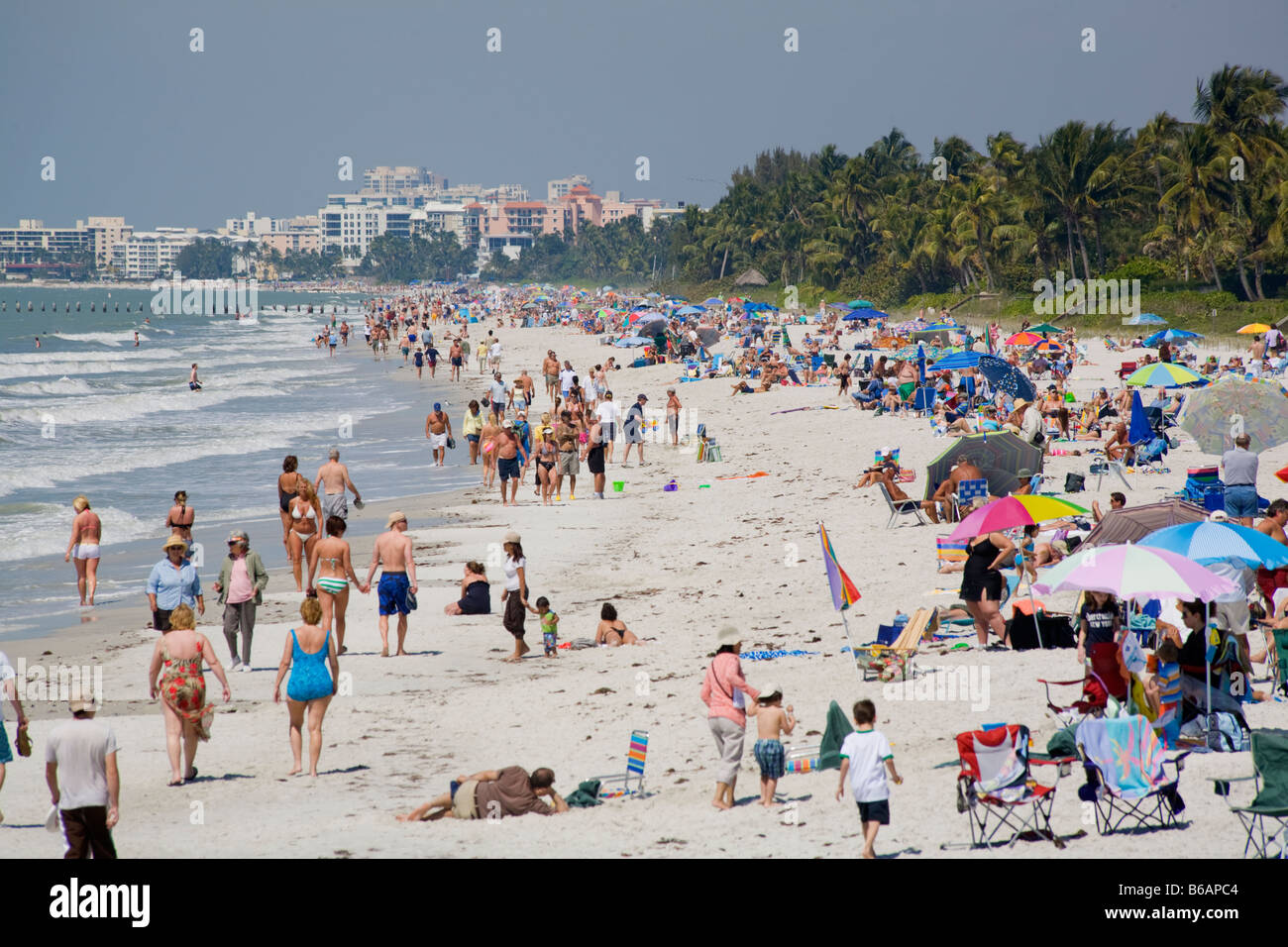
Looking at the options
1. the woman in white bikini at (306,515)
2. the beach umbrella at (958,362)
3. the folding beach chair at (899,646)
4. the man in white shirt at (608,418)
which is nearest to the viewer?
the folding beach chair at (899,646)

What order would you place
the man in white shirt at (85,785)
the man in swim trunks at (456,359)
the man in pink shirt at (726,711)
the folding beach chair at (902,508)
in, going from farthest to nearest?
1. the man in swim trunks at (456,359)
2. the folding beach chair at (902,508)
3. the man in pink shirt at (726,711)
4. the man in white shirt at (85,785)

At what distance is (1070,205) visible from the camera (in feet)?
164

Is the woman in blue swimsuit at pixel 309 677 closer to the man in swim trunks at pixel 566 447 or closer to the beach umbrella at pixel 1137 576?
the beach umbrella at pixel 1137 576

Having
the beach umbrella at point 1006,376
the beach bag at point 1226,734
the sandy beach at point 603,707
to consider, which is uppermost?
the beach umbrella at point 1006,376

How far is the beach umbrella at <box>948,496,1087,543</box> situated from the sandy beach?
1.01 m

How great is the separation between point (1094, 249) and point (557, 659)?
49077 mm

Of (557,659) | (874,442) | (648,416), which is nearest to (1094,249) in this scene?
(648,416)

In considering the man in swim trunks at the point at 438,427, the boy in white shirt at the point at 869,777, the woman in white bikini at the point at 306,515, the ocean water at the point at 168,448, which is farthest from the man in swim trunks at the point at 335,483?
the man in swim trunks at the point at 438,427

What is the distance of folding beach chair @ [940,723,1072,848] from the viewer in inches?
255

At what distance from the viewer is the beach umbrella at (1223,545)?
7871mm

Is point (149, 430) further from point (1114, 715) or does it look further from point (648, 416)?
point (1114, 715)

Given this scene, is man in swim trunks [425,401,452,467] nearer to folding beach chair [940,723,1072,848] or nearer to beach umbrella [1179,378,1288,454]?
beach umbrella [1179,378,1288,454]

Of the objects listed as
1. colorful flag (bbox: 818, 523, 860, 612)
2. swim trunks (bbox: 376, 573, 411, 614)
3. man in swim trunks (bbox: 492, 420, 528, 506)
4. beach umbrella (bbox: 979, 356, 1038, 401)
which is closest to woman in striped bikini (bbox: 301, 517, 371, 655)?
swim trunks (bbox: 376, 573, 411, 614)

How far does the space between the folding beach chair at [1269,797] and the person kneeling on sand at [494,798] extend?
3752 mm
